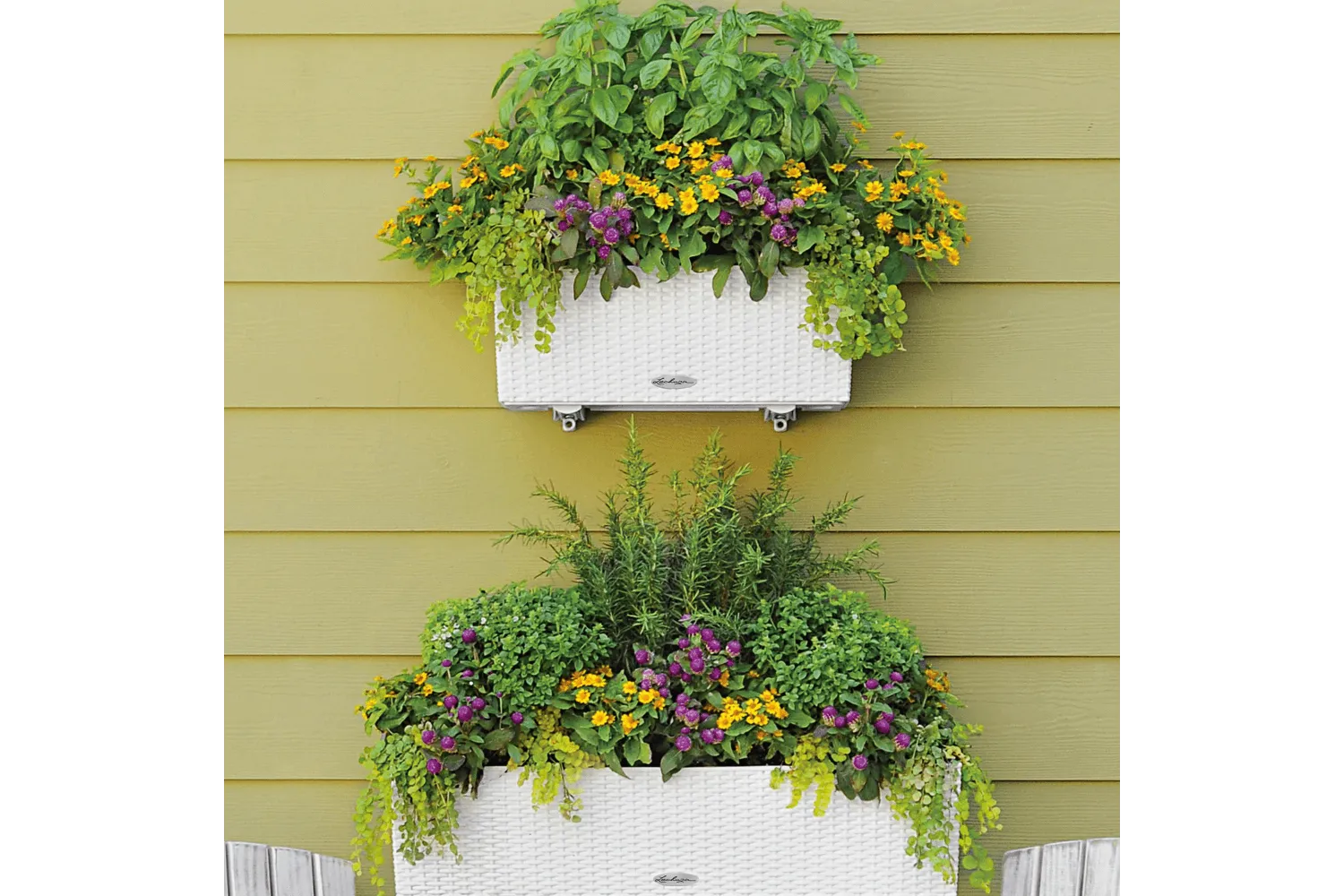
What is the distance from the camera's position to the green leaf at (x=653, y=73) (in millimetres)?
1801

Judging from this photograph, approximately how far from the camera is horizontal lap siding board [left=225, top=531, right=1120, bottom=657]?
78.7 inches

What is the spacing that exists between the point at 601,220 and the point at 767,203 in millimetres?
221

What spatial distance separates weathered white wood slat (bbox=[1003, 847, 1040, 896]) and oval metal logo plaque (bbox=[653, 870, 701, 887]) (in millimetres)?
488

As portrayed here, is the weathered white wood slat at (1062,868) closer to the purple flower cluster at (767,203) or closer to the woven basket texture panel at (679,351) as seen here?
the woven basket texture panel at (679,351)

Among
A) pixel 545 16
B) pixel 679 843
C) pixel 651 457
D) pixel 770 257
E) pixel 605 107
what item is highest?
pixel 545 16

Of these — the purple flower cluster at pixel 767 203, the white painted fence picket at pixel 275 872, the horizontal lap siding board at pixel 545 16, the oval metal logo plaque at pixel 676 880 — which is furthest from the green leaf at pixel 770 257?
the white painted fence picket at pixel 275 872

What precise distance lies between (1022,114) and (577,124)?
2.19ft

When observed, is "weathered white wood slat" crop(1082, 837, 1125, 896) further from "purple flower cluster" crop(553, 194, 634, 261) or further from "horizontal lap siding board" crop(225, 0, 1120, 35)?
"horizontal lap siding board" crop(225, 0, 1120, 35)

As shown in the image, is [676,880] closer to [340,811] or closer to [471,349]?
[340,811]

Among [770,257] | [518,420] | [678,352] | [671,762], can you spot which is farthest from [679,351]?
[671,762]

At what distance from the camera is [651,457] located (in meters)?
2.00

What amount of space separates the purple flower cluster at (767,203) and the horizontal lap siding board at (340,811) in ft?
2.93

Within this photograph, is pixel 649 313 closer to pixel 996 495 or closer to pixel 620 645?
pixel 620 645

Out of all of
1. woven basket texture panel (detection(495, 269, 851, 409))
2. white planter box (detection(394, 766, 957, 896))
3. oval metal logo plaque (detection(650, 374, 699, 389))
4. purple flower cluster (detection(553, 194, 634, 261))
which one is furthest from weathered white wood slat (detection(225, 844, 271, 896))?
purple flower cluster (detection(553, 194, 634, 261))
